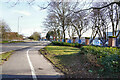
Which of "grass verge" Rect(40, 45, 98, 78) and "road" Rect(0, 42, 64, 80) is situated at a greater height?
"grass verge" Rect(40, 45, 98, 78)

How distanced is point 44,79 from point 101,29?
25264 mm

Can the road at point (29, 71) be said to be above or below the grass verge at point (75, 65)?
below

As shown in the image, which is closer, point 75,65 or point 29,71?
point 29,71

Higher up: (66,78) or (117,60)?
(117,60)

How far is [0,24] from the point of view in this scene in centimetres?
3625

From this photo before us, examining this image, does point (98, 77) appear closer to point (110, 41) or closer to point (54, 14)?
point (110, 41)

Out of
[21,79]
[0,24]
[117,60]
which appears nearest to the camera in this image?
[21,79]

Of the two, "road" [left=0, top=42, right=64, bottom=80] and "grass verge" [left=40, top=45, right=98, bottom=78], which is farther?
"grass verge" [left=40, top=45, right=98, bottom=78]

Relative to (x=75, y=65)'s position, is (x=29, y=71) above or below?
below

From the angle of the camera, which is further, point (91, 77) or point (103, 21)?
point (103, 21)

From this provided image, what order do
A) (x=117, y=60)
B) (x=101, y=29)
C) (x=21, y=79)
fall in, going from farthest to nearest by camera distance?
A: 1. (x=101, y=29)
2. (x=117, y=60)
3. (x=21, y=79)

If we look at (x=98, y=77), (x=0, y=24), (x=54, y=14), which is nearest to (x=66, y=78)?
(x=98, y=77)

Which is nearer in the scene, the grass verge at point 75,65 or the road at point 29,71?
the road at point 29,71

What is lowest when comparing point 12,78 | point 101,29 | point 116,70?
point 12,78
